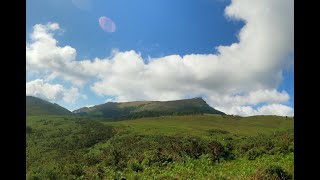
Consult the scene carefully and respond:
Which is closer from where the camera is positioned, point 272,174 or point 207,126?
point 272,174

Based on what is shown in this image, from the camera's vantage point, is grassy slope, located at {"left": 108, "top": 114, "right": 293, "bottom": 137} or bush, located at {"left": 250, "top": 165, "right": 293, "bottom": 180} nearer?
bush, located at {"left": 250, "top": 165, "right": 293, "bottom": 180}

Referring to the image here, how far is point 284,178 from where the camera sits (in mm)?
19984

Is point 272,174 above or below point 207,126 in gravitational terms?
above

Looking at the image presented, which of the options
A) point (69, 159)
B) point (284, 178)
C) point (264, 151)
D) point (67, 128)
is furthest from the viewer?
point (67, 128)

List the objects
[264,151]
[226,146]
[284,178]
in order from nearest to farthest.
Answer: [284,178] → [264,151] → [226,146]

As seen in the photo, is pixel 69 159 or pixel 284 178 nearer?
pixel 284 178

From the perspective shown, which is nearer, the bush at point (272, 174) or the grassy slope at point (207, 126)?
the bush at point (272, 174)
